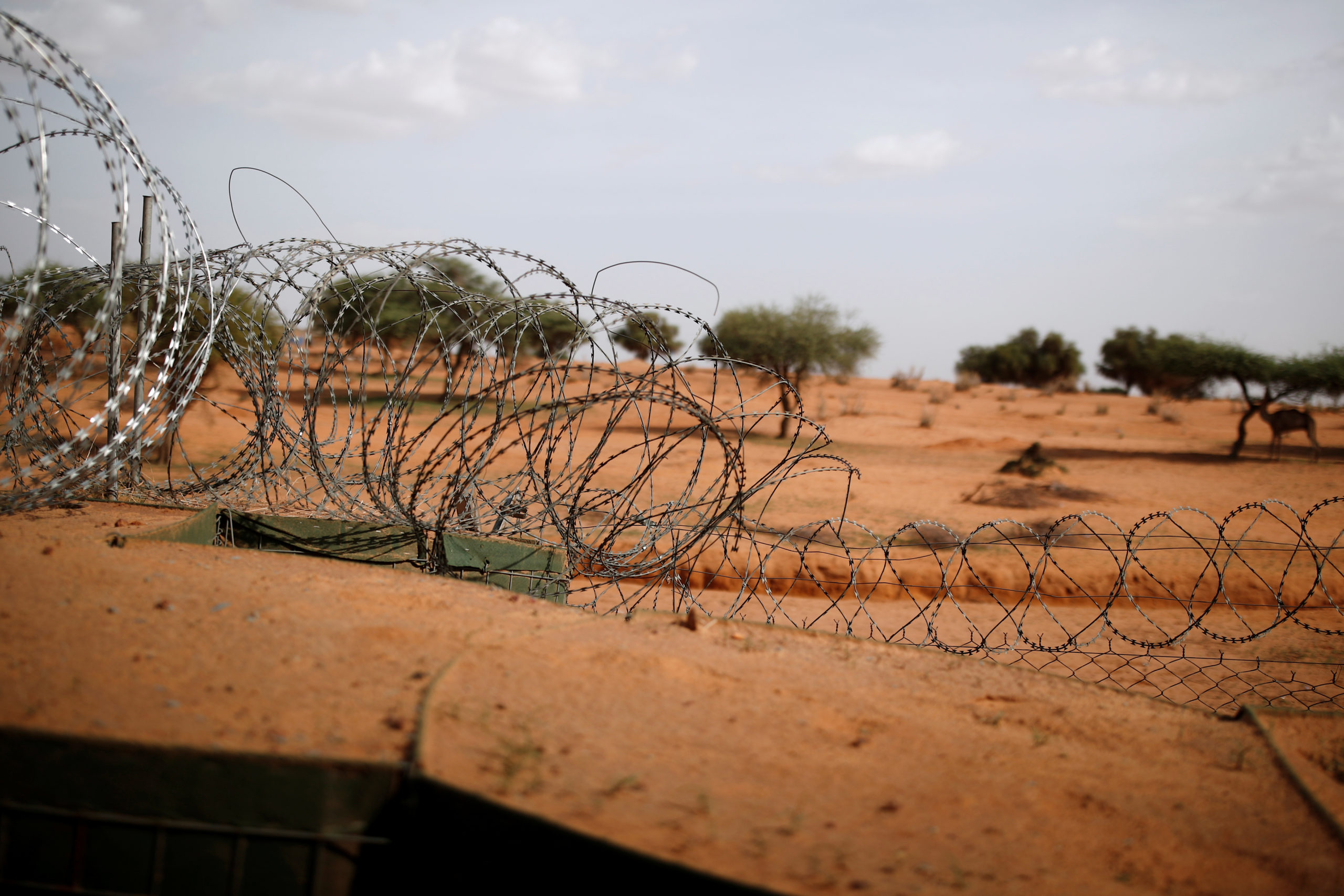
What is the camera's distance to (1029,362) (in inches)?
1901

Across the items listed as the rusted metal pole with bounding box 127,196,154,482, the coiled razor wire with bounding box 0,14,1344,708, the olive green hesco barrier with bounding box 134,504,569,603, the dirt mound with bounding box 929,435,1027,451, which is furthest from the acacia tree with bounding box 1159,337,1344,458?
the rusted metal pole with bounding box 127,196,154,482

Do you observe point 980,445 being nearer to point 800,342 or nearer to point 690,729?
point 800,342

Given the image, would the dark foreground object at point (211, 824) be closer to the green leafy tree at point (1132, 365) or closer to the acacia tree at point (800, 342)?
the acacia tree at point (800, 342)

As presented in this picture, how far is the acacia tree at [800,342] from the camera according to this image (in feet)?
87.2

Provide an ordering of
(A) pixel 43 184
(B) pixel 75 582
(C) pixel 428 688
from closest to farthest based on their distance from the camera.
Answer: (C) pixel 428 688, (A) pixel 43 184, (B) pixel 75 582

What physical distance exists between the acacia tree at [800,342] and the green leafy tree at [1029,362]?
23.2 metres

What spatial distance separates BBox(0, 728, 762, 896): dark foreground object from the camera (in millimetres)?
3027

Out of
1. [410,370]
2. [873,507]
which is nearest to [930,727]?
[410,370]

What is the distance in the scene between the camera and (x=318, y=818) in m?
3.06

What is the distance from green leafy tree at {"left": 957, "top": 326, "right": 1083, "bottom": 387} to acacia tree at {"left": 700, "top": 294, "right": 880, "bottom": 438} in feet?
76.2

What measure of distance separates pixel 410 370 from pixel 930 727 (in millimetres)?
4139

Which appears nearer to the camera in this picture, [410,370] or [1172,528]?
[410,370]

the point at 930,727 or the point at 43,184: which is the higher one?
the point at 43,184

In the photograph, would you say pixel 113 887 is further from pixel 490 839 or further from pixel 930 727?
pixel 930 727
